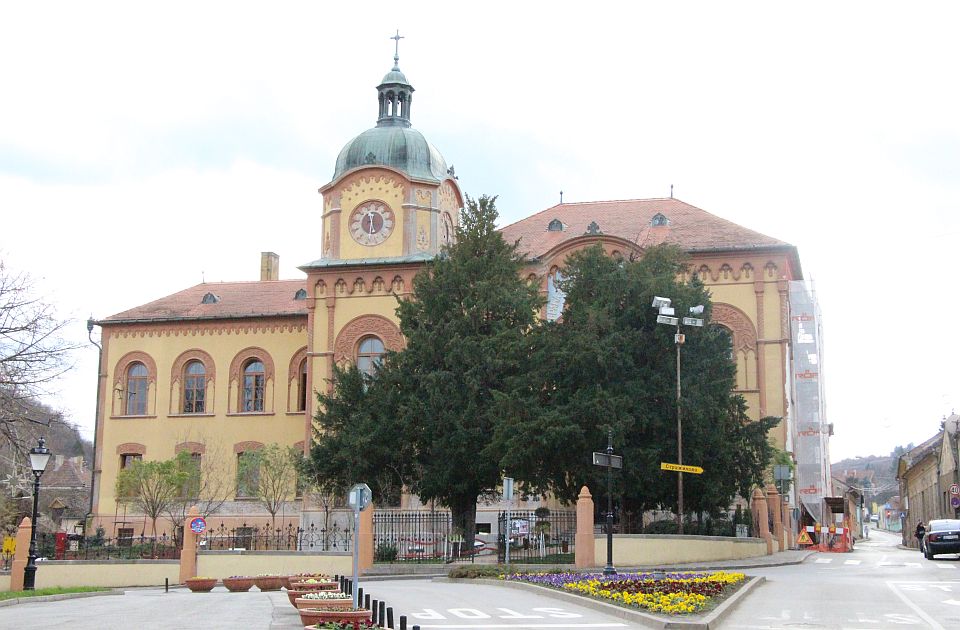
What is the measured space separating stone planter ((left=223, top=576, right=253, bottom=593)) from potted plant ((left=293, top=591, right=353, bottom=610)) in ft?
33.5

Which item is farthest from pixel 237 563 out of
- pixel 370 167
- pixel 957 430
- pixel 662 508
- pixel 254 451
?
pixel 957 430

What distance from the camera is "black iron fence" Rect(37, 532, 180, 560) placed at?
3906 cm

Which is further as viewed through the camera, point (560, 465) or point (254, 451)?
point (254, 451)

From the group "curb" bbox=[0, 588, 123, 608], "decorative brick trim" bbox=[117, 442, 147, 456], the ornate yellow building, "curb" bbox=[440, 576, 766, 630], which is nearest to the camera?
"curb" bbox=[440, 576, 766, 630]

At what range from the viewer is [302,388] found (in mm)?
53438

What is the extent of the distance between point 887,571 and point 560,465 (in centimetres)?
1102

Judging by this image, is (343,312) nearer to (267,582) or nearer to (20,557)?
(20,557)

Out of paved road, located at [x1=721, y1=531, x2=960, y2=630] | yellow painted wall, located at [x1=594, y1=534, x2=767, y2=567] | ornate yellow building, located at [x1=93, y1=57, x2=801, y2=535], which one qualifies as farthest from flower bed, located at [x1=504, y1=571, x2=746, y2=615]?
ornate yellow building, located at [x1=93, y1=57, x2=801, y2=535]

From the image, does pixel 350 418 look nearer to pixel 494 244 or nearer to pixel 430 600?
pixel 494 244

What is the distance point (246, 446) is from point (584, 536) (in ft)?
87.0

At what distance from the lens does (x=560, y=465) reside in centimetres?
3606

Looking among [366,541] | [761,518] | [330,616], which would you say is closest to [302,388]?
[366,541]

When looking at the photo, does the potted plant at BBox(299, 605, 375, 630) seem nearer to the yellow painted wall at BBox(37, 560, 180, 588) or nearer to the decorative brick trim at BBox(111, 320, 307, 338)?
the yellow painted wall at BBox(37, 560, 180, 588)

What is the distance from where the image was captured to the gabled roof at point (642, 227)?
150 ft
